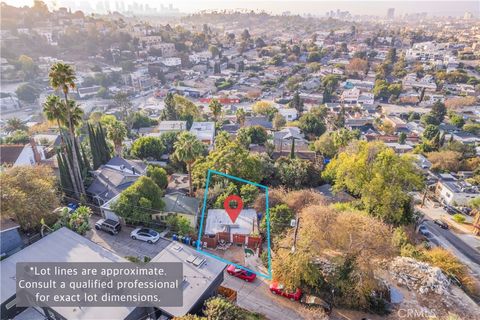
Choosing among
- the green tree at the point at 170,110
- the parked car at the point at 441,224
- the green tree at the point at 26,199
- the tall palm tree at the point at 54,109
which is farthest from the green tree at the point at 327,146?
the green tree at the point at 26,199

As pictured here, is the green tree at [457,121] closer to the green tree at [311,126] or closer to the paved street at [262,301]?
the green tree at [311,126]

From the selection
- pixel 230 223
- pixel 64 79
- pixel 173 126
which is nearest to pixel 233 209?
pixel 230 223

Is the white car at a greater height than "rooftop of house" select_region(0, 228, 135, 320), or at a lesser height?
lesser

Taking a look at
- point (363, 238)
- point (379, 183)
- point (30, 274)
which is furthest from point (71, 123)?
point (379, 183)

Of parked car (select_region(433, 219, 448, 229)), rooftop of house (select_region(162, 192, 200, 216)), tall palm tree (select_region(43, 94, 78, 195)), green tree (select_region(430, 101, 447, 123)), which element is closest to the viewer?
rooftop of house (select_region(162, 192, 200, 216))

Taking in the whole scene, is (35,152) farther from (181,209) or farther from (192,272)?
(192,272)

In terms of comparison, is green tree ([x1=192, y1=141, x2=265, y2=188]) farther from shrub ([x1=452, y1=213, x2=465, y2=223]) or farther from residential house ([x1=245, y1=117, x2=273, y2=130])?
residential house ([x1=245, y1=117, x2=273, y2=130])

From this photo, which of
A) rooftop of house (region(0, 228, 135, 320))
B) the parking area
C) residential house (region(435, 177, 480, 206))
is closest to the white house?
residential house (region(435, 177, 480, 206))
